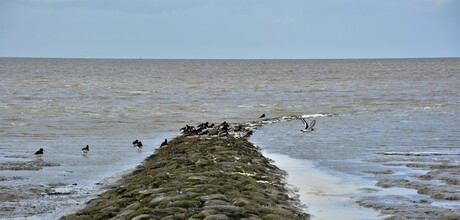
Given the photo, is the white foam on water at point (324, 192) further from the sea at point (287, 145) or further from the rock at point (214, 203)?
the rock at point (214, 203)

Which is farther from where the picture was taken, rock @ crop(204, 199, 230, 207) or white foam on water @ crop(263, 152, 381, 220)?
white foam on water @ crop(263, 152, 381, 220)

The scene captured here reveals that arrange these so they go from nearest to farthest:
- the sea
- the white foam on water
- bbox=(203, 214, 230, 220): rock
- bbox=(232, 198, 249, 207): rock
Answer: bbox=(203, 214, 230, 220): rock < bbox=(232, 198, 249, 207): rock < the white foam on water < the sea

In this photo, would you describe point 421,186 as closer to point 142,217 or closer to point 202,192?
point 202,192

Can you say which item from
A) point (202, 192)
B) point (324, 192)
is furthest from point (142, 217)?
point (324, 192)

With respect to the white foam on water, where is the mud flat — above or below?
above

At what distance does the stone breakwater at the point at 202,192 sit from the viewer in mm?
11031

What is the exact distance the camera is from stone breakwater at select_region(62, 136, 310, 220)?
11031 millimetres

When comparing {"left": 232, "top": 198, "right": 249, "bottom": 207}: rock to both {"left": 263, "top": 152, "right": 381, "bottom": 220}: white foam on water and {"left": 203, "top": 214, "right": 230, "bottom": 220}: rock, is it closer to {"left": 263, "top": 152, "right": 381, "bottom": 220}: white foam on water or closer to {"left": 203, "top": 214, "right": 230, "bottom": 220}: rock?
{"left": 203, "top": 214, "right": 230, "bottom": 220}: rock

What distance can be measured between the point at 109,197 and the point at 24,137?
47.7 feet

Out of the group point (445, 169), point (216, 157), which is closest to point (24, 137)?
point (216, 157)

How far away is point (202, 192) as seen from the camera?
12344 millimetres

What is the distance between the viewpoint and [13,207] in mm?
13453

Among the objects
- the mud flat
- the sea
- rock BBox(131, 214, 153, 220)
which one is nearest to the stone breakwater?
rock BBox(131, 214, 153, 220)

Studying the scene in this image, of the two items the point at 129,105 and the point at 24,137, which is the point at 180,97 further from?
the point at 24,137
